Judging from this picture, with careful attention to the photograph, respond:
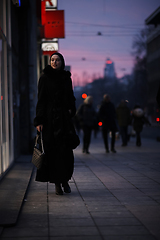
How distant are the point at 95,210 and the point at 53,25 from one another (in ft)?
36.6

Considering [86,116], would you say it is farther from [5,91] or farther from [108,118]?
[5,91]

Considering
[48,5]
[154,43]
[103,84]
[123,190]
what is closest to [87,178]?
[123,190]

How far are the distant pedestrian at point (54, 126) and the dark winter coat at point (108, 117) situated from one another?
809 cm

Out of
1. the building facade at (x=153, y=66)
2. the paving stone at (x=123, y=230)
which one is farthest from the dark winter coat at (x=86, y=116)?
the building facade at (x=153, y=66)

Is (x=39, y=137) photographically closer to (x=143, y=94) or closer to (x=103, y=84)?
(x=143, y=94)

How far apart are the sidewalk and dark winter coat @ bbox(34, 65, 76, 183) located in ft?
1.14

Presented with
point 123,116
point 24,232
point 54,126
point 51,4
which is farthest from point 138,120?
point 24,232

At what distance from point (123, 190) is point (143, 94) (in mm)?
63814

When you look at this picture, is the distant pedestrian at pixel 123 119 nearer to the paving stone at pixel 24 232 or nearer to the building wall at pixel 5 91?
A: the building wall at pixel 5 91

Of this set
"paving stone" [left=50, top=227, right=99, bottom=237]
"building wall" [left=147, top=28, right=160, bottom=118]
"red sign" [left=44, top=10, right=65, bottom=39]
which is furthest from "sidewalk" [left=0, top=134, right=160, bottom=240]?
"building wall" [left=147, top=28, right=160, bottom=118]

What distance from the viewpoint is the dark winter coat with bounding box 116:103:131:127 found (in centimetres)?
1791

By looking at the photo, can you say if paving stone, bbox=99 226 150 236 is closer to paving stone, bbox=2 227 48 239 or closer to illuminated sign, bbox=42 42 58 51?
paving stone, bbox=2 227 48 239

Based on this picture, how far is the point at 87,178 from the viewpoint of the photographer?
27.6ft

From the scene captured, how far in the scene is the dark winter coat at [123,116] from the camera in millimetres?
17906
